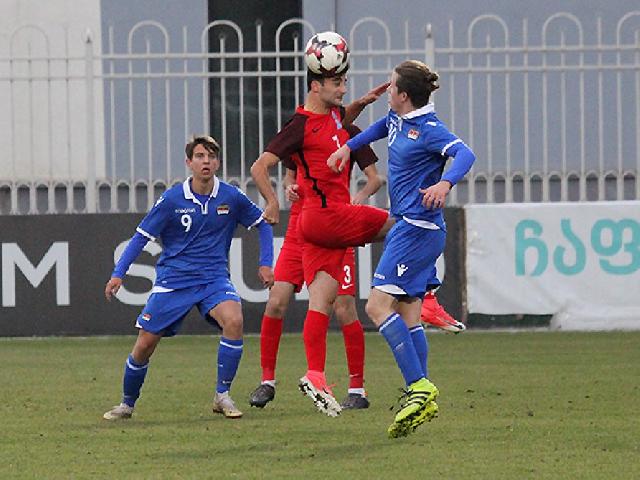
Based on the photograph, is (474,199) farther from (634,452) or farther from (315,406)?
(634,452)

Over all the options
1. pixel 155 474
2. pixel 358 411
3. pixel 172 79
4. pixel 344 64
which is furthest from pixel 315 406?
pixel 172 79

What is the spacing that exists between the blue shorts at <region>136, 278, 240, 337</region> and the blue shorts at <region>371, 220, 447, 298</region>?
1211 millimetres

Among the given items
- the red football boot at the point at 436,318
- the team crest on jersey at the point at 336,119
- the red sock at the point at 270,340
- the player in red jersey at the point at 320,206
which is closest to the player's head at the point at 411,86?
the player in red jersey at the point at 320,206

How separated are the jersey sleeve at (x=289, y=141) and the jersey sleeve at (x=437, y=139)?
3.97 ft

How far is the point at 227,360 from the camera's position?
9.54 m

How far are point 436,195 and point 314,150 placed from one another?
1694 mm

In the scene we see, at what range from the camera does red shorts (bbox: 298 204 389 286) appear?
9523mm

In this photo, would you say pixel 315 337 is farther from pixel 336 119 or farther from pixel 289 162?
pixel 336 119

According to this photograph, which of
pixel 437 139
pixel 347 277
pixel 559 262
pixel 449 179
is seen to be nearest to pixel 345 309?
pixel 347 277

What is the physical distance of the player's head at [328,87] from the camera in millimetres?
9578

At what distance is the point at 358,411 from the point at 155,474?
8.36ft

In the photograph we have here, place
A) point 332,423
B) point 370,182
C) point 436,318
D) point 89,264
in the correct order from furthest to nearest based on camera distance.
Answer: point 89,264 → point 436,318 → point 370,182 → point 332,423

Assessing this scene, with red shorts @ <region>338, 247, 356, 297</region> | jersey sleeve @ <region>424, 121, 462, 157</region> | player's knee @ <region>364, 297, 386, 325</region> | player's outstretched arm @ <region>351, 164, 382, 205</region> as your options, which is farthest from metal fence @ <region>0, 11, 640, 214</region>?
player's knee @ <region>364, 297, 386, 325</region>

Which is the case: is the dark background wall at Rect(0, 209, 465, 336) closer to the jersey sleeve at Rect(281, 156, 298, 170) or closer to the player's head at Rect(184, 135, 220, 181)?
the jersey sleeve at Rect(281, 156, 298, 170)
